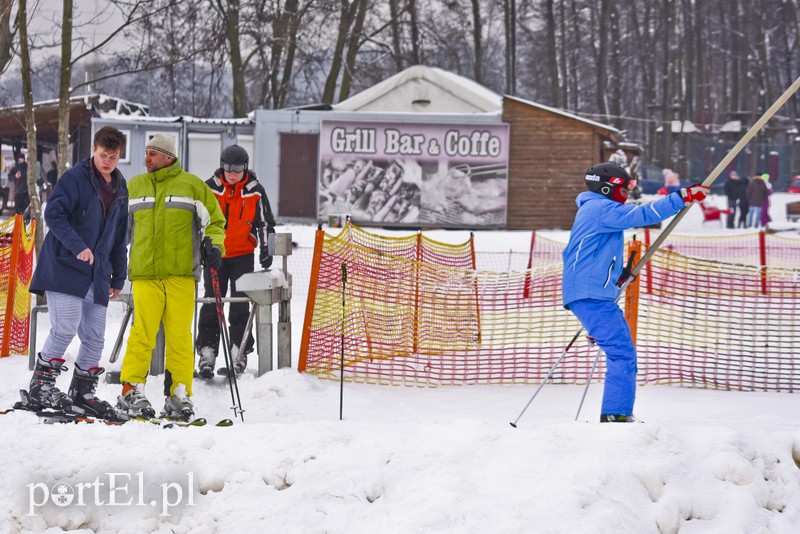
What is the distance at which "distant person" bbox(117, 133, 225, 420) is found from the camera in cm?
596

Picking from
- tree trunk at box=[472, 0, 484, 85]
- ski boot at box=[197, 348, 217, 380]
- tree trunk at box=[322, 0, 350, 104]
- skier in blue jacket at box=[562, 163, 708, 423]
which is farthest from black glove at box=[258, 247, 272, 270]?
tree trunk at box=[472, 0, 484, 85]

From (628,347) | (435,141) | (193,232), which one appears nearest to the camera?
(628,347)

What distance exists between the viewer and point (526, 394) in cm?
768

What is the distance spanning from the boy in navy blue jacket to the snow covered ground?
0.96 m

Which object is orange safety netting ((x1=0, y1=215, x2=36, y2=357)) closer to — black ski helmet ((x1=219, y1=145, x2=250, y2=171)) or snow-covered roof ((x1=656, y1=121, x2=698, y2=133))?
black ski helmet ((x1=219, y1=145, x2=250, y2=171))

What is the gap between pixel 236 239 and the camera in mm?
7508

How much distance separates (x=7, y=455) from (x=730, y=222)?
2390 centimetres

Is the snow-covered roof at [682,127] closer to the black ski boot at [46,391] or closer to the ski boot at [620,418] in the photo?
the ski boot at [620,418]

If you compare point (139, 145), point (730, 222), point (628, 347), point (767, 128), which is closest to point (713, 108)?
point (767, 128)

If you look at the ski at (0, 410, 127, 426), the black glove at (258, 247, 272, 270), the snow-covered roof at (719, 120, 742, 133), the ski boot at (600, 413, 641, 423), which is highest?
the snow-covered roof at (719, 120, 742, 133)

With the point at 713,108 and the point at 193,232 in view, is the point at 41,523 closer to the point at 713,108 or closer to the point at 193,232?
the point at 193,232

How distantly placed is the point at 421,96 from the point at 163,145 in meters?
21.1

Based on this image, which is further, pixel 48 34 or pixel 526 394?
pixel 48 34

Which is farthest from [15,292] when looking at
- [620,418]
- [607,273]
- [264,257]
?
[620,418]
